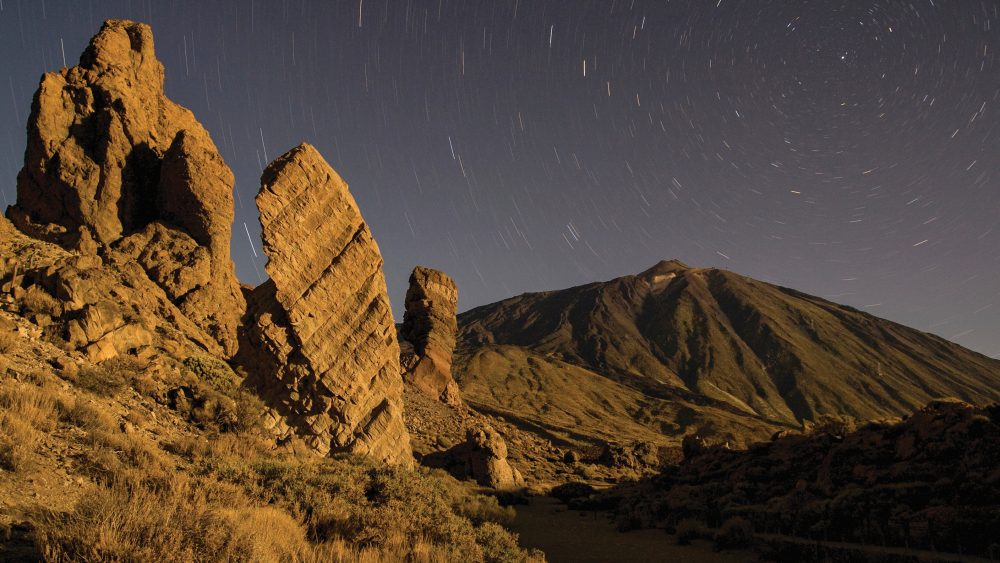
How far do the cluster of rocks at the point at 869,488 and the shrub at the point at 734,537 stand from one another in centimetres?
153

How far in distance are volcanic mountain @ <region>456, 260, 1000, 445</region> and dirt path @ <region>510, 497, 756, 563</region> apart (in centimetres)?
4996

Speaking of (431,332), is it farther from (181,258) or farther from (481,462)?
(181,258)

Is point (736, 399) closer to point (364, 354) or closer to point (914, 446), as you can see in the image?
point (914, 446)

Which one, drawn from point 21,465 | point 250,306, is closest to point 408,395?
point 250,306

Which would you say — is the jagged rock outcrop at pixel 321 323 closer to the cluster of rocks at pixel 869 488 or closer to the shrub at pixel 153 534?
the shrub at pixel 153 534

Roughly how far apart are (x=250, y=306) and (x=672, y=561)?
15077 mm

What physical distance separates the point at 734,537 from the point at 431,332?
145ft

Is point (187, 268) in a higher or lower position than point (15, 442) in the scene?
higher

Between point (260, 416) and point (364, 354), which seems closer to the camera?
point (260, 416)

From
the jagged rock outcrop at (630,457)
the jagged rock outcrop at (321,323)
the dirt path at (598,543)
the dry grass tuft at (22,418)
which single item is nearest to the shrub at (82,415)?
the dry grass tuft at (22,418)

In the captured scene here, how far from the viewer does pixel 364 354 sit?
17.7 m

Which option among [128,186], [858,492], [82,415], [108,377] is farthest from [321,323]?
[858,492]

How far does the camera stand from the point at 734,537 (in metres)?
14.8

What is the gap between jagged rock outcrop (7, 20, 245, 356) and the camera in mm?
22953
